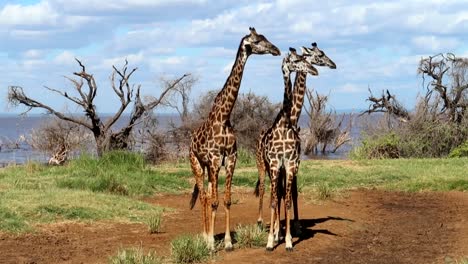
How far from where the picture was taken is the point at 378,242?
34.3 ft

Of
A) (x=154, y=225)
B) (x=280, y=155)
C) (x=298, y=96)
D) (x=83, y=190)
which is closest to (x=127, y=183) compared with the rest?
(x=83, y=190)

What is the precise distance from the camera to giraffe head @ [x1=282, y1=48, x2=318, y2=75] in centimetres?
1034

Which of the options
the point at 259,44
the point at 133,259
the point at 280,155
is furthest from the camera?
the point at 280,155

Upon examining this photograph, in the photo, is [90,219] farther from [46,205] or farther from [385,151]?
[385,151]

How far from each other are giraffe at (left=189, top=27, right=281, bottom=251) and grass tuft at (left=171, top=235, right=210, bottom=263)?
42cm

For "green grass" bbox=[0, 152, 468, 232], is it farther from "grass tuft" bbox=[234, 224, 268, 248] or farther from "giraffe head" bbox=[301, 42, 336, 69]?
"giraffe head" bbox=[301, 42, 336, 69]

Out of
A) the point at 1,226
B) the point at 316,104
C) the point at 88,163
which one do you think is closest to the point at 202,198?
the point at 1,226

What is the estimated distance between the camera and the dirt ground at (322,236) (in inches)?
369

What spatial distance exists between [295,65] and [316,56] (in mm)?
552

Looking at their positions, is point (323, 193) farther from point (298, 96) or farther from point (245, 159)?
point (245, 159)

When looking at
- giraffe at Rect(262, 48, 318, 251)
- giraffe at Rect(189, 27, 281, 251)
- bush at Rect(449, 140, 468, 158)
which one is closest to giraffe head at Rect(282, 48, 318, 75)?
giraffe at Rect(262, 48, 318, 251)

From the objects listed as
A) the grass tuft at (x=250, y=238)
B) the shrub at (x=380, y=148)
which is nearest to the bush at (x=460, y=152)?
the shrub at (x=380, y=148)

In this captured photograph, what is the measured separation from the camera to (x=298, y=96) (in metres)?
10.7

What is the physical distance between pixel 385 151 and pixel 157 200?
556 inches
